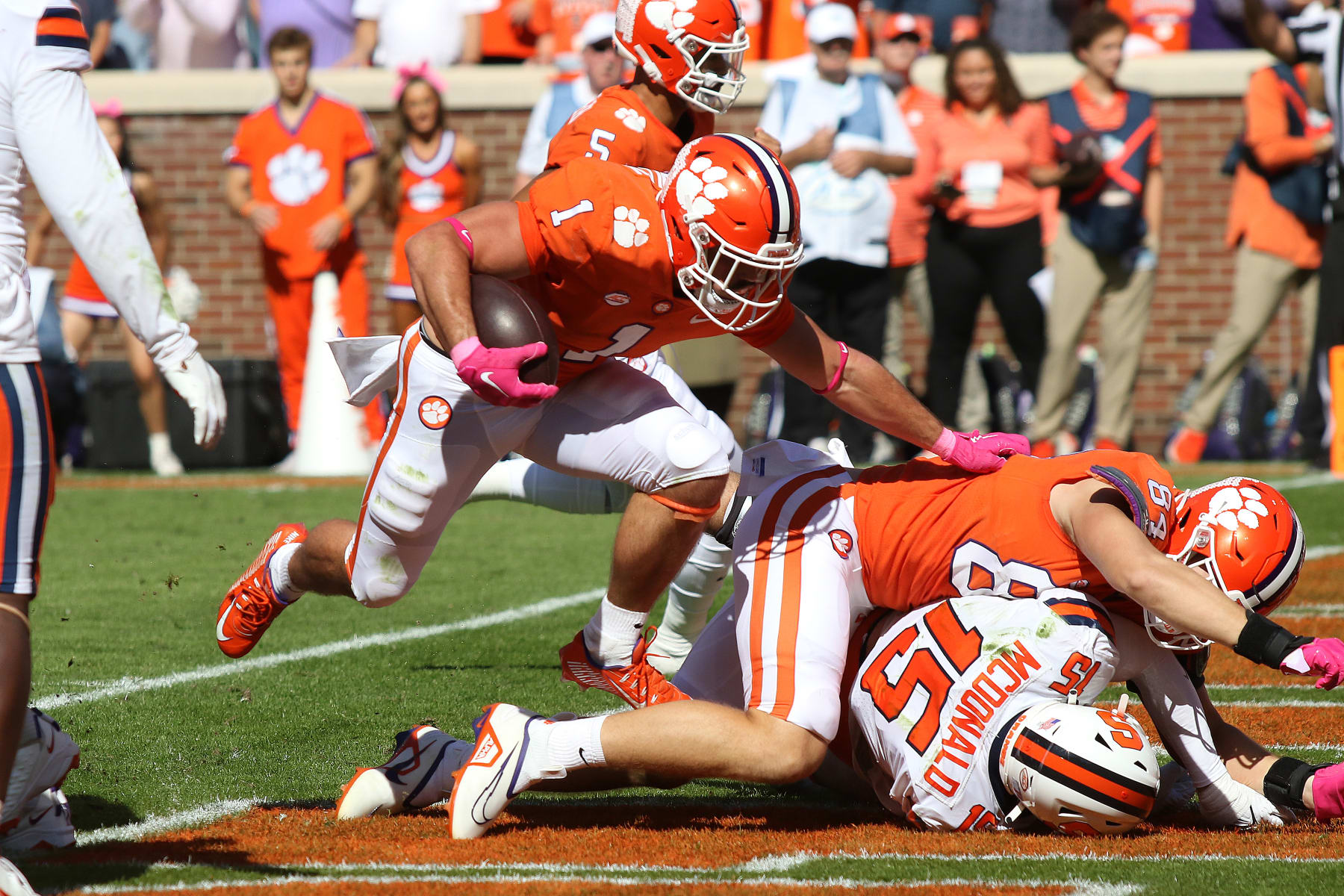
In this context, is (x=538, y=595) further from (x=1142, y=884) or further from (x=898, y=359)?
(x=898, y=359)

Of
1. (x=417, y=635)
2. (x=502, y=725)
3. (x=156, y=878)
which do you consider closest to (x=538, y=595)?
(x=417, y=635)

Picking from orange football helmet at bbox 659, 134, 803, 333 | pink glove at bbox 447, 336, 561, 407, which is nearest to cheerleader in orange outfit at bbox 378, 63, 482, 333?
orange football helmet at bbox 659, 134, 803, 333

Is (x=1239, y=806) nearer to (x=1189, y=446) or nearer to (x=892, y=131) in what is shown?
(x=892, y=131)

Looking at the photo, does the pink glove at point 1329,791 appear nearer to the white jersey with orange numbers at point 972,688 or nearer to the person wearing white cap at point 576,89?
the white jersey with orange numbers at point 972,688

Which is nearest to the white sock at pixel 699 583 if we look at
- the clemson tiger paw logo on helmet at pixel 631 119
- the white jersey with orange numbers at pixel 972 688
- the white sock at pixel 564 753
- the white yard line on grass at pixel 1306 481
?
the clemson tiger paw logo on helmet at pixel 631 119

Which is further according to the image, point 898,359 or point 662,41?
point 898,359

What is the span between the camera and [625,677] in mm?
4262

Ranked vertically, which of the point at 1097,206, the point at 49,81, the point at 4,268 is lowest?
the point at 1097,206

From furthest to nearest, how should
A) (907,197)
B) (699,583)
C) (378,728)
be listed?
(907,197), (699,583), (378,728)

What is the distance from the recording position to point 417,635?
612 cm

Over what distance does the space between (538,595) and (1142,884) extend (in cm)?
397

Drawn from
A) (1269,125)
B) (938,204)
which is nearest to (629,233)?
(938,204)

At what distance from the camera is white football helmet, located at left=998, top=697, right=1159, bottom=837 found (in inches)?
138

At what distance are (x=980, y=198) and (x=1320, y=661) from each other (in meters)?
6.84
